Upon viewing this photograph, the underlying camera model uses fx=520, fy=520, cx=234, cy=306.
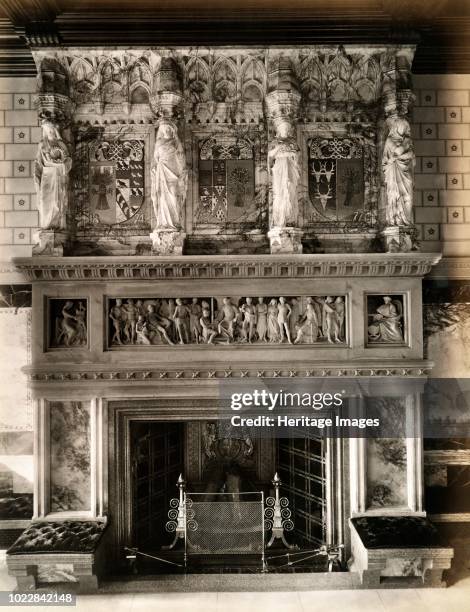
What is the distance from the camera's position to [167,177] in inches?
195

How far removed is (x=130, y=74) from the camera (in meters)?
5.07

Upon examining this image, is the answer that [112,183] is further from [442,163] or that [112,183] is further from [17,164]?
[442,163]

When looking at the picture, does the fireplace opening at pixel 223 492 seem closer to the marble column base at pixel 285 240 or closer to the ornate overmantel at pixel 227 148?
the marble column base at pixel 285 240

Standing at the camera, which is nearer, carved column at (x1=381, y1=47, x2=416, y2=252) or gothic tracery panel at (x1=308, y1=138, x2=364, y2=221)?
carved column at (x1=381, y1=47, x2=416, y2=252)

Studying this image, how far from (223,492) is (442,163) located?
3.99 meters

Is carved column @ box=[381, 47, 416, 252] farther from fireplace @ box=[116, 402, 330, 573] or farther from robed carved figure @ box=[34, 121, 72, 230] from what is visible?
robed carved figure @ box=[34, 121, 72, 230]

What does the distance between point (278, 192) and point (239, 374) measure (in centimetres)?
178

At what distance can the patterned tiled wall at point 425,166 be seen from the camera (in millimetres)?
5234

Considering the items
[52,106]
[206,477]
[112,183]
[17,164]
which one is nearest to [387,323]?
[206,477]

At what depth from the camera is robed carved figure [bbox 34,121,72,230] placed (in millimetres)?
4961

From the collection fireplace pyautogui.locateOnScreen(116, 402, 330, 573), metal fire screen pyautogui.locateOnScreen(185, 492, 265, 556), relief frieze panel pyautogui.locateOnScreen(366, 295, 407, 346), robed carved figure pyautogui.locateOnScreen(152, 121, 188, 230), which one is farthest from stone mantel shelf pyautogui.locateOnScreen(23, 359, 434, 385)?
robed carved figure pyautogui.locateOnScreen(152, 121, 188, 230)

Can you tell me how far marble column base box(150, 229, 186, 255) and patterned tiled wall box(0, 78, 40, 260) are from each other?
52.2 inches

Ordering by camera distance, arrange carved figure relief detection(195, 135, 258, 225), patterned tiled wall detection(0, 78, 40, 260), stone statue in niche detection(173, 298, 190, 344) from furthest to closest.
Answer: patterned tiled wall detection(0, 78, 40, 260) → carved figure relief detection(195, 135, 258, 225) → stone statue in niche detection(173, 298, 190, 344)

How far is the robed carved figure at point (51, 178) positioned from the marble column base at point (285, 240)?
203 centimetres
